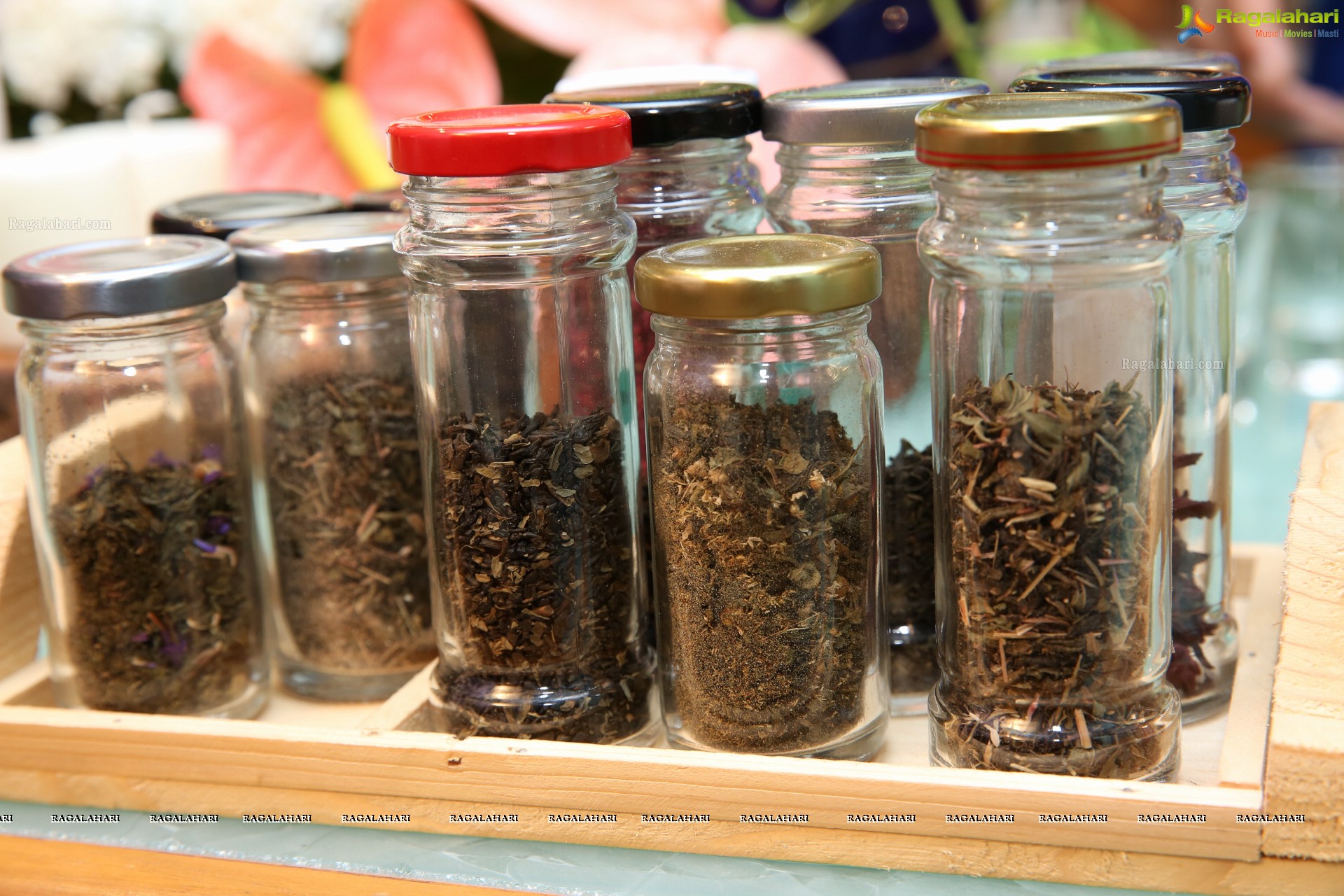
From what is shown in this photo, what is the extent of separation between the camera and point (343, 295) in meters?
0.74

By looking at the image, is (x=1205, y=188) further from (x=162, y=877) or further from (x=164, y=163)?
(x=164, y=163)

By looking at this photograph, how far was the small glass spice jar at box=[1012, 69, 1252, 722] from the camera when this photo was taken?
25.1 inches

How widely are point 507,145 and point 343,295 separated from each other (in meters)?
0.21

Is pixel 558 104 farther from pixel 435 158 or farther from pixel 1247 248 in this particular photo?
pixel 1247 248

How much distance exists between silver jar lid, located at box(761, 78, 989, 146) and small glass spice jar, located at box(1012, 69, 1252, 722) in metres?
0.05

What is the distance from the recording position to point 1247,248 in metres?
1.63

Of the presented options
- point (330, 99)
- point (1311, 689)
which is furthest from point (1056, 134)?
point (330, 99)

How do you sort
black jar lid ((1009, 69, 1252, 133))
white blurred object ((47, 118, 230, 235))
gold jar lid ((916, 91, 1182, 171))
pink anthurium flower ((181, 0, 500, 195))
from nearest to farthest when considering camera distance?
1. gold jar lid ((916, 91, 1182, 171))
2. black jar lid ((1009, 69, 1252, 133))
3. white blurred object ((47, 118, 230, 235))
4. pink anthurium flower ((181, 0, 500, 195))

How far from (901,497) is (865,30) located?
34.7 inches

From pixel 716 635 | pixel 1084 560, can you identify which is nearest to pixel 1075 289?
pixel 1084 560

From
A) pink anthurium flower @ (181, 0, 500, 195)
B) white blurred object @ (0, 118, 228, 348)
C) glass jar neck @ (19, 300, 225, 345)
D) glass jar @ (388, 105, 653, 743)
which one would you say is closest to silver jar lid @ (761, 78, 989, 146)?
glass jar @ (388, 105, 653, 743)

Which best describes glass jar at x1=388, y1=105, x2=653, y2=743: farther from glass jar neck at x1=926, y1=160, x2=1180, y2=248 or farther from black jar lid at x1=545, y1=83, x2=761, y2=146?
glass jar neck at x1=926, y1=160, x2=1180, y2=248

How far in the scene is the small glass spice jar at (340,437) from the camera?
728 mm

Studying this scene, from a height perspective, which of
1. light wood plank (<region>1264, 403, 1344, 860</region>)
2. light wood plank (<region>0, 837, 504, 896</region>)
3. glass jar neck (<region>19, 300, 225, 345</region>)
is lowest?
light wood plank (<region>0, 837, 504, 896</region>)
